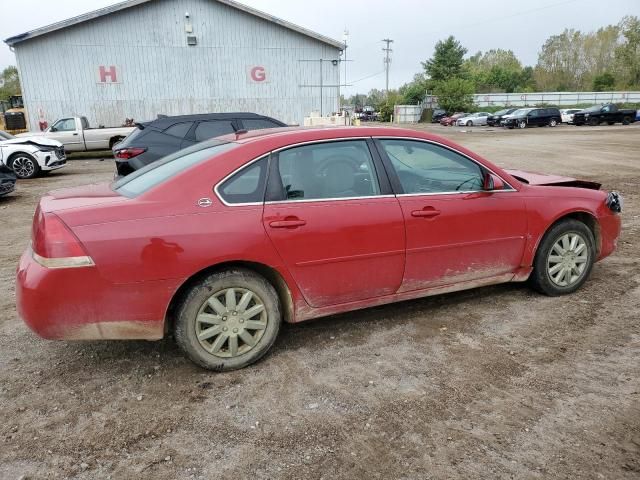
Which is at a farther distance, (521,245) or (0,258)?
(0,258)

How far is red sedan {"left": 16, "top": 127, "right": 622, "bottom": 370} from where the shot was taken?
2.99 m

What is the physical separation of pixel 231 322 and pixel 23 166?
40.5ft

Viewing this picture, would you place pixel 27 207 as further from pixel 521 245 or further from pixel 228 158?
pixel 521 245

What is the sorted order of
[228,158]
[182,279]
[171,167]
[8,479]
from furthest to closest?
1. [171,167]
2. [228,158]
3. [182,279]
4. [8,479]

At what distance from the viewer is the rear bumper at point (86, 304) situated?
2920 mm

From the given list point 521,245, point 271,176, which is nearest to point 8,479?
point 271,176

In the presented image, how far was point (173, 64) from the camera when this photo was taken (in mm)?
22219

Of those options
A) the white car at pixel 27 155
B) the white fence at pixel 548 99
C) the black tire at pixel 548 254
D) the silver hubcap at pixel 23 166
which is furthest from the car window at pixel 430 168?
the white fence at pixel 548 99

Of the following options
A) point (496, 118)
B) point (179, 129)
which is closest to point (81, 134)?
point (179, 129)

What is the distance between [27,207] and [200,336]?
781 cm

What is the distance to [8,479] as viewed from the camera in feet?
7.95

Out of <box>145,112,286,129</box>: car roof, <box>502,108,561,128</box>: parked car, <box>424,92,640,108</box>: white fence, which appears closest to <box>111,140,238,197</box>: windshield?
<box>145,112,286,129</box>: car roof

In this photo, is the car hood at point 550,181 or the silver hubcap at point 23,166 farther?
the silver hubcap at point 23,166

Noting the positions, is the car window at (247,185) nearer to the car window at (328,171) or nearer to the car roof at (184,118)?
the car window at (328,171)
